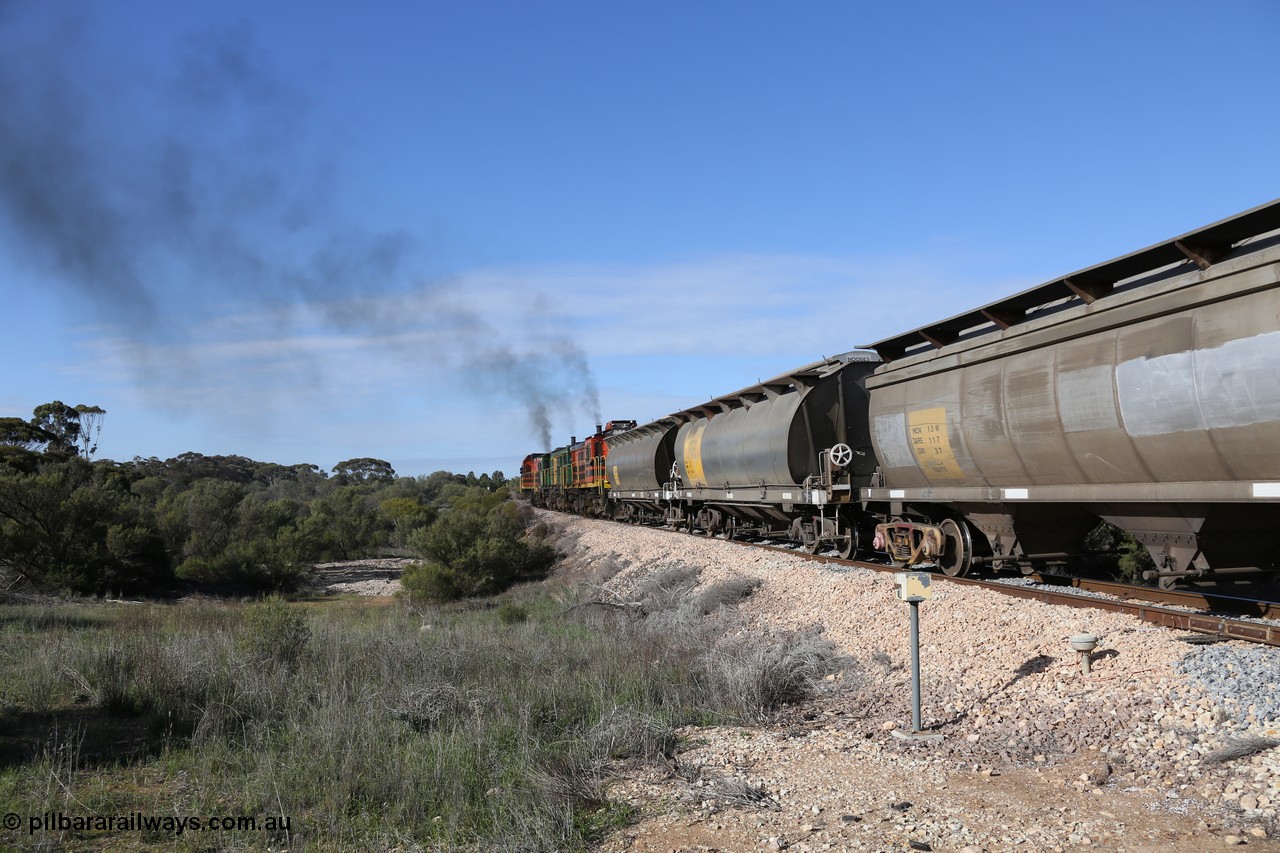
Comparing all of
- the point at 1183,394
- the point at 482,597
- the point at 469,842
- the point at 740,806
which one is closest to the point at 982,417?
the point at 1183,394

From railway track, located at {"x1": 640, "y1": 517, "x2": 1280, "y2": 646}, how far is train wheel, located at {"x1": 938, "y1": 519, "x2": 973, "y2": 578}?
37 centimetres

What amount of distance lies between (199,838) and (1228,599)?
32.9ft

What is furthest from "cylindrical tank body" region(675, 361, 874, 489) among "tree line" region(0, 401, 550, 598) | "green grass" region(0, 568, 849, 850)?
"tree line" region(0, 401, 550, 598)

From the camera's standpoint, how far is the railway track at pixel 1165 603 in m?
7.05

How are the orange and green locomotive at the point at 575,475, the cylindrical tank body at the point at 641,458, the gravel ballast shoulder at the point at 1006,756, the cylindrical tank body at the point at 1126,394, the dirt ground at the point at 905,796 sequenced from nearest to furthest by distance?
1. the dirt ground at the point at 905,796
2. the gravel ballast shoulder at the point at 1006,756
3. the cylindrical tank body at the point at 1126,394
4. the cylindrical tank body at the point at 641,458
5. the orange and green locomotive at the point at 575,475

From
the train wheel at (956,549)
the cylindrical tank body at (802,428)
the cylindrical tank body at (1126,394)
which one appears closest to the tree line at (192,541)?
the cylindrical tank body at (802,428)

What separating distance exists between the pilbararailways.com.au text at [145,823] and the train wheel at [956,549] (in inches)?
388

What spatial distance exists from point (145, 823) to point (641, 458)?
2369 cm

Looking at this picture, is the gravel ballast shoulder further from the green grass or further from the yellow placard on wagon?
the yellow placard on wagon

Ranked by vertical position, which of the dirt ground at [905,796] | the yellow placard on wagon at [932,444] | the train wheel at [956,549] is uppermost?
the yellow placard on wagon at [932,444]

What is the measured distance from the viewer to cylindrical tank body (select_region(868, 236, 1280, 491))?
6867 mm

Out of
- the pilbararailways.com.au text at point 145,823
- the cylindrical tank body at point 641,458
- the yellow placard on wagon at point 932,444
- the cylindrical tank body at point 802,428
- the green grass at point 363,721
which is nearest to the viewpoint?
the pilbararailways.com.au text at point 145,823

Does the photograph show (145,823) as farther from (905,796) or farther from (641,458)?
(641,458)

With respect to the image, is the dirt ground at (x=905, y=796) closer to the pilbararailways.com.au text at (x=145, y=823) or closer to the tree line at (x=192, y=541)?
the pilbararailways.com.au text at (x=145, y=823)
